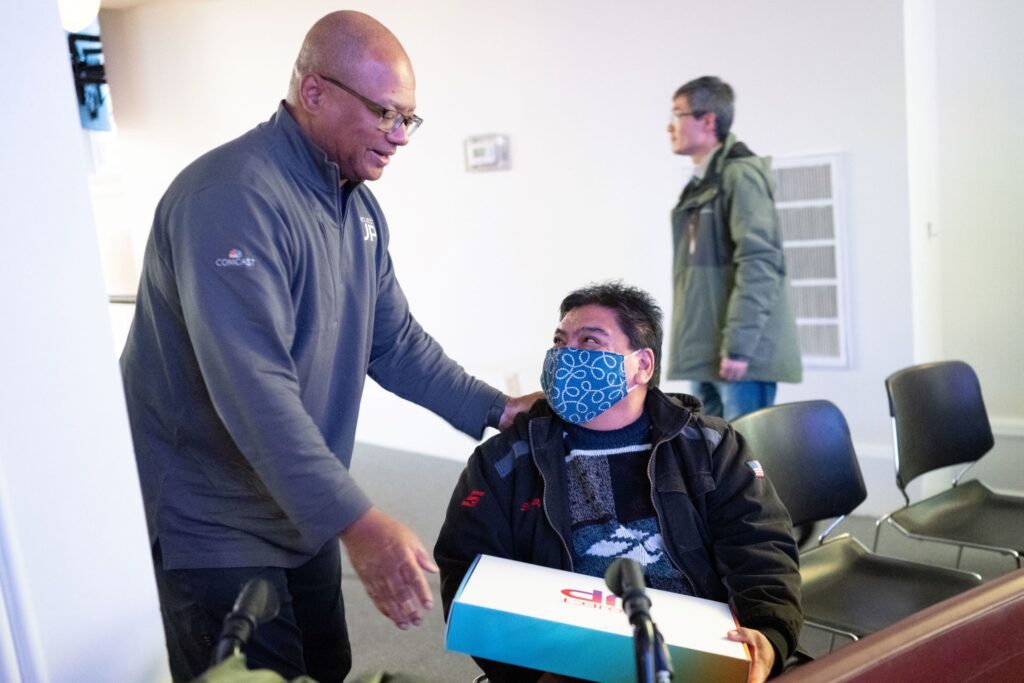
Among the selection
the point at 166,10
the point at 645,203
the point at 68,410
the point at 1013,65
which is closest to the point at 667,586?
the point at 68,410

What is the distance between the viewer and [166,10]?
4160 millimetres

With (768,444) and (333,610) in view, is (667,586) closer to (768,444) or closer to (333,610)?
(333,610)

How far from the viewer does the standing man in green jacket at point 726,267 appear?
3115 mm

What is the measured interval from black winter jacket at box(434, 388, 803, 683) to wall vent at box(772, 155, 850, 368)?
213 centimetres

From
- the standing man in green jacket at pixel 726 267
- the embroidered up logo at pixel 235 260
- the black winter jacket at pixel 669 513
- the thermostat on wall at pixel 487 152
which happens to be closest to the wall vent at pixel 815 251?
the standing man in green jacket at pixel 726 267

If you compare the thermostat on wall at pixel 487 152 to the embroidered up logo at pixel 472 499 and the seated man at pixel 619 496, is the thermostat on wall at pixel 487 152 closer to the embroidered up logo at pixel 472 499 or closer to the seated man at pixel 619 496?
the seated man at pixel 619 496

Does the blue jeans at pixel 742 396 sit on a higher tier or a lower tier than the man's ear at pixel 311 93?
lower

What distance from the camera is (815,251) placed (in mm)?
3684

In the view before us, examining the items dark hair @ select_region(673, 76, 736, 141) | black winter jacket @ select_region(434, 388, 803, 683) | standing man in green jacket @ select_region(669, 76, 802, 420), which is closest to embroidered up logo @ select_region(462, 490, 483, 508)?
black winter jacket @ select_region(434, 388, 803, 683)

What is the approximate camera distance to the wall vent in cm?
361

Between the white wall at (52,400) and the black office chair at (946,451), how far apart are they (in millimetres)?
2160

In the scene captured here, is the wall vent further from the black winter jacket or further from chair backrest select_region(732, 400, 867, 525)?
the black winter jacket

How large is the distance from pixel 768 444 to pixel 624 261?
198cm

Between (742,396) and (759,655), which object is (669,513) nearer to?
(759,655)
